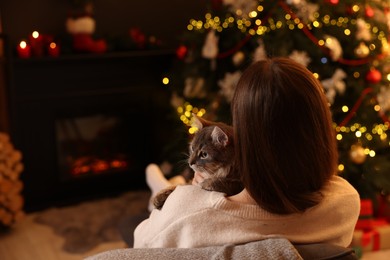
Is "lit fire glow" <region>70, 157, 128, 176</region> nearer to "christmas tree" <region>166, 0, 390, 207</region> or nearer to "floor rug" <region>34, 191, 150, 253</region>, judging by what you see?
"floor rug" <region>34, 191, 150, 253</region>

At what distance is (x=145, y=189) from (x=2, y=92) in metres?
1.28

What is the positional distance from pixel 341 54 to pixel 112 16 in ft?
5.66

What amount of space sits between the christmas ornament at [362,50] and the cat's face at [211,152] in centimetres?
175

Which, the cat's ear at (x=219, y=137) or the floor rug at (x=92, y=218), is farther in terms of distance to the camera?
the floor rug at (x=92, y=218)

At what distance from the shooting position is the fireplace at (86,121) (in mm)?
3473

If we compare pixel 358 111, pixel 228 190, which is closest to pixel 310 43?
pixel 358 111

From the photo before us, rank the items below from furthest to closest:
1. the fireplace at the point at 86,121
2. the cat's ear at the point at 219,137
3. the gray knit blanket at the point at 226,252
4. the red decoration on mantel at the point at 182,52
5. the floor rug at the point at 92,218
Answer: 1. the red decoration on mantel at the point at 182,52
2. the fireplace at the point at 86,121
3. the floor rug at the point at 92,218
4. the cat's ear at the point at 219,137
5. the gray knit blanket at the point at 226,252

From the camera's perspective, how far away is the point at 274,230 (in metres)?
1.07

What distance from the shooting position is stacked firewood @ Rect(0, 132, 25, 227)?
10.1 ft

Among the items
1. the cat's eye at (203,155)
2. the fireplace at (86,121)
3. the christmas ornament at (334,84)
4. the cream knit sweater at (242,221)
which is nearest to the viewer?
the cream knit sweater at (242,221)

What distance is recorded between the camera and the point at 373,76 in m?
2.96

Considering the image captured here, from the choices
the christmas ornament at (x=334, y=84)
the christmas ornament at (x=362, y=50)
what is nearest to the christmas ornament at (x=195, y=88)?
the christmas ornament at (x=334, y=84)

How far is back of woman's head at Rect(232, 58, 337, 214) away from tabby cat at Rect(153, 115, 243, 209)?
0.65 feet

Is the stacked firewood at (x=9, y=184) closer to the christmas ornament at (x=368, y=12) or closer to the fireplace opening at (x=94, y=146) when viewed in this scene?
the fireplace opening at (x=94, y=146)
